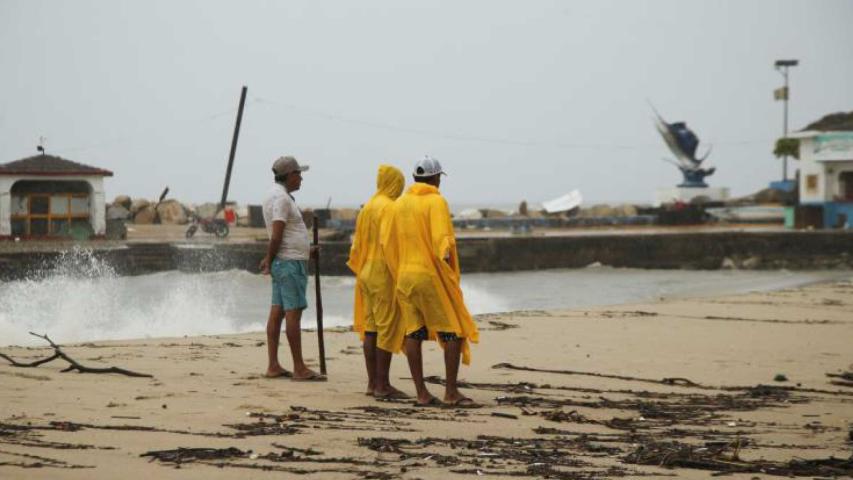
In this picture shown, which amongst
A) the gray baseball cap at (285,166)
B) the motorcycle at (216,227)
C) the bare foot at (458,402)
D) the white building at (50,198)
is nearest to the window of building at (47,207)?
the white building at (50,198)

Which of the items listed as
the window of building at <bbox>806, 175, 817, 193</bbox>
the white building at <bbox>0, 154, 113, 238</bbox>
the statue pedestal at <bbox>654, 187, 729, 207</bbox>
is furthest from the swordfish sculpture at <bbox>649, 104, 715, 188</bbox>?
the white building at <bbox>0, 154, 113, 238</bbox>

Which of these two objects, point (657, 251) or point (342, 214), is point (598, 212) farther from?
point (657, 251)

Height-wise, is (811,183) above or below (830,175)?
below

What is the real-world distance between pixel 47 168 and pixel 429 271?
28.3m

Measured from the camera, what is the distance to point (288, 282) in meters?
8.66

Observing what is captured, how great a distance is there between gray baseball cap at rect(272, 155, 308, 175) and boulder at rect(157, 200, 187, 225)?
1725 inches

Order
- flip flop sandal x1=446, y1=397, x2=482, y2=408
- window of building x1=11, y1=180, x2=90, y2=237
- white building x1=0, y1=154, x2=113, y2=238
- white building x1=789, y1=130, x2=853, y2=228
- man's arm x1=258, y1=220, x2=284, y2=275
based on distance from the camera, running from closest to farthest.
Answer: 1. flip flop sandal x1=446, y1=397, x2=482, y2=408
2. man's arm x1=258, y1=220, x2=284, y2=275
3. white building x1=0, y1=154, x2=113, y2=238
4. window of building x1=11, y1=180, x2=90, y2=237
5. white building x1=789, y1=130, x2=853, y2=228

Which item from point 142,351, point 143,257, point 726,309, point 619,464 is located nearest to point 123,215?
point 143,257

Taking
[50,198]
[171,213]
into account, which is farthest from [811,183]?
[50,198]

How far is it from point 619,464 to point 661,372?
170 inches

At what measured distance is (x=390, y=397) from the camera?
8117 millimetres

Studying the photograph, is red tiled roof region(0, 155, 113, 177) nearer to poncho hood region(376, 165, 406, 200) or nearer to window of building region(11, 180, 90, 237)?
window of building region(11, 180, 90, 237)

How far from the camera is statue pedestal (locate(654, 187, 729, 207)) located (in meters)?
67.6

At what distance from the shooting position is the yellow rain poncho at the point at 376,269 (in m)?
8.13
